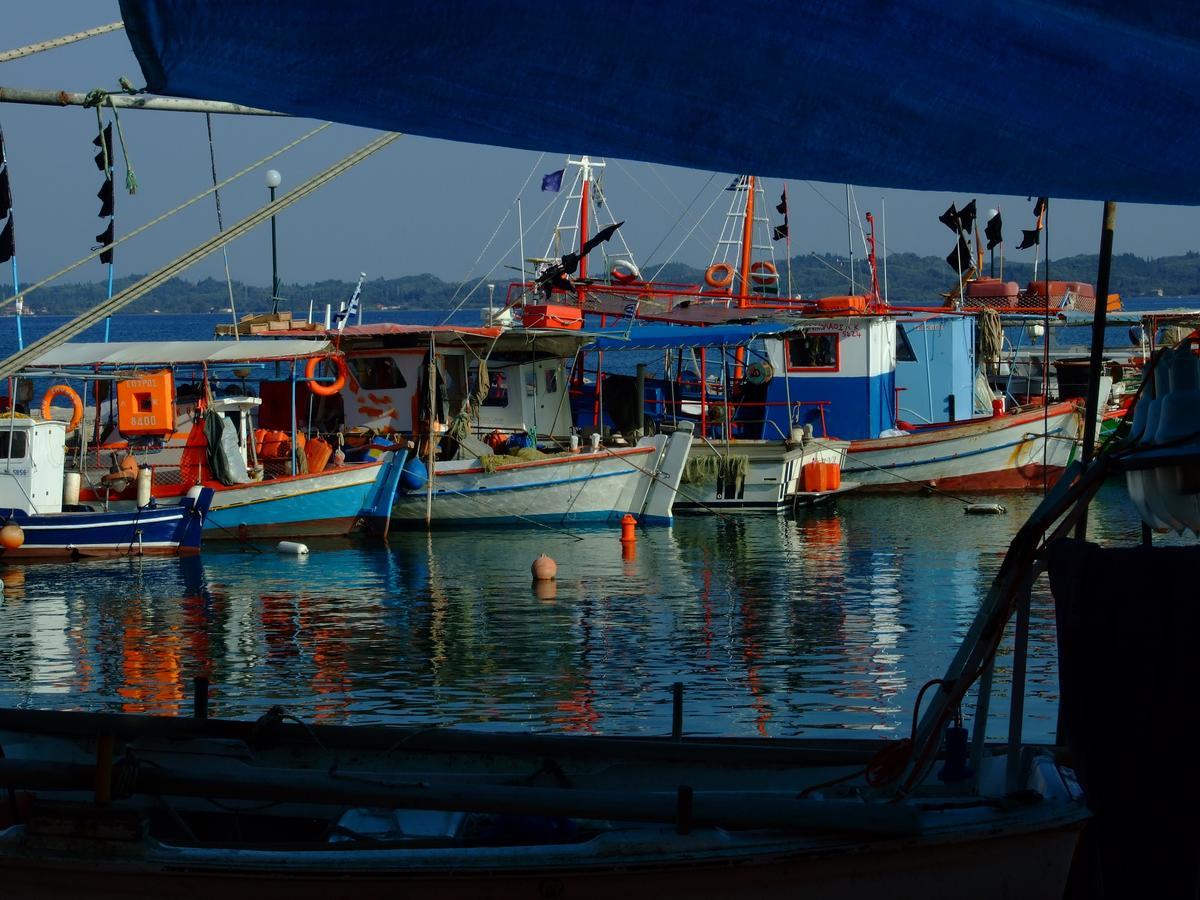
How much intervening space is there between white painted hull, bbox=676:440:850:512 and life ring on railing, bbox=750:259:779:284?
8.33 metres

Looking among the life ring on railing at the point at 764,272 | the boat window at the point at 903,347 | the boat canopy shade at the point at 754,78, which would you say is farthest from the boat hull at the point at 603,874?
the life ring on railing at the point at 764,272

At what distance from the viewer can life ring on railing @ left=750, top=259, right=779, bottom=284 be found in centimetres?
3631

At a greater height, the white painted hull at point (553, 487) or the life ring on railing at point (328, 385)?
the life ring on railing at point (328, 385)

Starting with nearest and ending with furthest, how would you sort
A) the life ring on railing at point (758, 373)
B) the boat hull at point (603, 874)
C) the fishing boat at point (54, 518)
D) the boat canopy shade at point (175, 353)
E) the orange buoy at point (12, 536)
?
the boat hull at point (603, 874) < the orange buoy at point (12, 536) < the fishing boat at point (54, 518) < the boat canopy shade at point (175, 353) < the life ring on railing at point (758, 373)

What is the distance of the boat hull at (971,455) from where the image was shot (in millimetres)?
29953

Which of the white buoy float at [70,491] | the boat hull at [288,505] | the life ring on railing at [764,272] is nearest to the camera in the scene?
the white buoy float at [70,491]

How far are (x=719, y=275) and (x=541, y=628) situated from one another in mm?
20663

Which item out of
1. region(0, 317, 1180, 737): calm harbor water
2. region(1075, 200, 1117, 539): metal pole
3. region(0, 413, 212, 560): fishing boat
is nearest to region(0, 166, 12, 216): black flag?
region(0, 317, 1180, 737): calm harbor water

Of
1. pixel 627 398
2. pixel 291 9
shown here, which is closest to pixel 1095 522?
pixel 627 398

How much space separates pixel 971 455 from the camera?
30078 millimetres

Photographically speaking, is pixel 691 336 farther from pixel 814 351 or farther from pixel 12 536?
pixel 12 536

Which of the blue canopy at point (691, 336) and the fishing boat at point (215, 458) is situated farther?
the blue canopy at point (691, 336)

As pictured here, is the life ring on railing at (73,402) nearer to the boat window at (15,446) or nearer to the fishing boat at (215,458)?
the fishing boat at (215,458)

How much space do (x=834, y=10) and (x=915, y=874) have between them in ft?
11.0
